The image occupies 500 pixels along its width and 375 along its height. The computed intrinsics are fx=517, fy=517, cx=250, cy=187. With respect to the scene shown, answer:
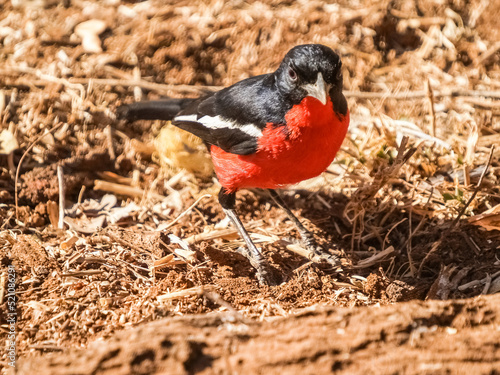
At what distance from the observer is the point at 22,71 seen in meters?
5.35

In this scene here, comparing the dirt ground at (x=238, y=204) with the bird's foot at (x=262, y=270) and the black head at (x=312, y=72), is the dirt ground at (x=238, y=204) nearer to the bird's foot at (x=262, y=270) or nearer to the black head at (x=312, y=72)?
the bird's foot at (x=262, y=270)

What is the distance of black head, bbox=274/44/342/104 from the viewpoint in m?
3.10

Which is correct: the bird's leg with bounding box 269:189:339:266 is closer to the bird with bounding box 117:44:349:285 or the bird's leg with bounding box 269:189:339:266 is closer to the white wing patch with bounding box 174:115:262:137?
the bird with bounding box 117:44:349:285

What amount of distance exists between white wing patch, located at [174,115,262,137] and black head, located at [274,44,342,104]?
0.34 metres

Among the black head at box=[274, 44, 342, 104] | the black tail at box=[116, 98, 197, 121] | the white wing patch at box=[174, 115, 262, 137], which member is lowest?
the black tail at box=[116, 98, 197, 121]

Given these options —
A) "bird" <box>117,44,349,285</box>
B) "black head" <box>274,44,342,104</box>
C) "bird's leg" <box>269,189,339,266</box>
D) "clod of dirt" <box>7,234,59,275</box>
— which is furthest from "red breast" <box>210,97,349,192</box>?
"clod of dirt" <box>7,234,59,275</box>

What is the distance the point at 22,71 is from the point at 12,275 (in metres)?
2.94

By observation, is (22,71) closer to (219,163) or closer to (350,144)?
(219,163)

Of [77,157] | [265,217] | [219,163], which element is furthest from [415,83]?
[77,157]

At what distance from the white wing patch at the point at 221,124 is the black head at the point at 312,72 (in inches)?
13.2

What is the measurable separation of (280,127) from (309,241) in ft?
3.38

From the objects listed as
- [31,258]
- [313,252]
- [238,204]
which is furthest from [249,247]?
[31,258]

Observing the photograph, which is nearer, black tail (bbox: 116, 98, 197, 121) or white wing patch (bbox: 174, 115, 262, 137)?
white wing patch (bbox: 174, 115, 262, 137)

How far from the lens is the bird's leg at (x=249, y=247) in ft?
11.4
